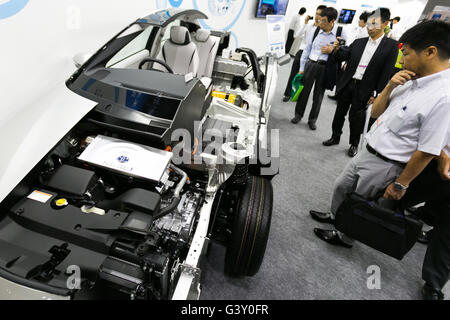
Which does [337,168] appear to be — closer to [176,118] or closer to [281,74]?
[176,118]

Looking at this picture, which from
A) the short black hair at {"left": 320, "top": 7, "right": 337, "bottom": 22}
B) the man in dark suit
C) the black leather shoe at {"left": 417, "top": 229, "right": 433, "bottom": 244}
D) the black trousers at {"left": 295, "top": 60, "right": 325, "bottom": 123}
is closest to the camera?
the black leather shoe at {"left": 417, "top": 229, "right": 433, "bottom": 244}

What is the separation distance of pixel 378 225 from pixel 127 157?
1.81m

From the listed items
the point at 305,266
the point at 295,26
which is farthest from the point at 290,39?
the point at 305,266

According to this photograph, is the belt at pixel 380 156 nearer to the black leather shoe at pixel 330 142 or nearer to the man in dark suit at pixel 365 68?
the man in dark suit at pixel 365 68

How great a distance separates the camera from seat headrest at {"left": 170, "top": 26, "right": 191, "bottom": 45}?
266 centimetres

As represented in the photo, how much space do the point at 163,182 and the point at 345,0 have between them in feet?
35.3

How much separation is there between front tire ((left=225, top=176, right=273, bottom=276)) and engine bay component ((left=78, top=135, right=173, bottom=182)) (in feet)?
2.14

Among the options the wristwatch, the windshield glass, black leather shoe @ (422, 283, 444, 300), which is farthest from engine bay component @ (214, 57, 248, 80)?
black leather shoe @ (422, 283, 444, 300)

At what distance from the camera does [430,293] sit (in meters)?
1.90

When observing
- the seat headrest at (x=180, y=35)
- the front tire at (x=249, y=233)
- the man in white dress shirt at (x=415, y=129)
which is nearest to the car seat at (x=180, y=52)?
the seat headrest at (x=180, y=35)

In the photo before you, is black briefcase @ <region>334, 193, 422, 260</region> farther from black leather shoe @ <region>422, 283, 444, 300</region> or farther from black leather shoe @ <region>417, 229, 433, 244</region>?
→ black leather shoe @ <region>417, 229, 433, 244</region>

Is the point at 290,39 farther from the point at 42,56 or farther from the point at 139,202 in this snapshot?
the point at 139,202

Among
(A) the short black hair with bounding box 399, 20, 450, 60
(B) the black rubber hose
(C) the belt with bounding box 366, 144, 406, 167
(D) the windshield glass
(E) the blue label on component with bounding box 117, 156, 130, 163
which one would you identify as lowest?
(B) the black rubber hose

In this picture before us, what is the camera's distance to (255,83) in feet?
11.4
